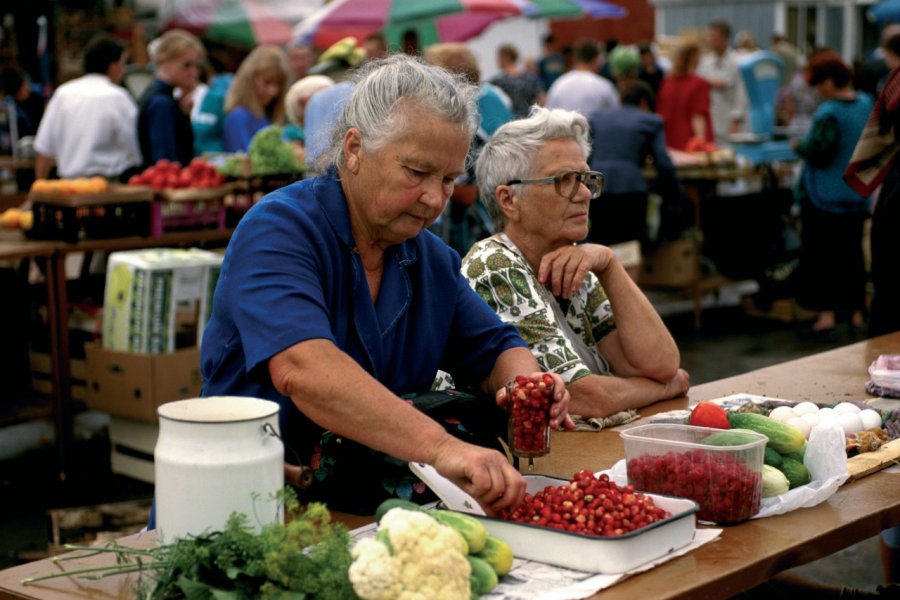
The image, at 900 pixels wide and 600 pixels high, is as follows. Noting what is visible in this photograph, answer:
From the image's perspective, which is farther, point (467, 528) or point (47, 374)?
point (47, 374)

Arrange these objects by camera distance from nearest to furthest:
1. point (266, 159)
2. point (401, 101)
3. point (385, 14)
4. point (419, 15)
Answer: point (401, 101), point (266, 159), point (419, 15), point (385, 14)

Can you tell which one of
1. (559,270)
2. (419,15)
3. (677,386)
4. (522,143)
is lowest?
(677,386)

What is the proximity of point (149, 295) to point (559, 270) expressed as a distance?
278 cm

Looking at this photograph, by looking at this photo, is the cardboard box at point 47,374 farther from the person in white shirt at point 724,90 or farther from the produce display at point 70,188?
the person in white shirt at point 724,90

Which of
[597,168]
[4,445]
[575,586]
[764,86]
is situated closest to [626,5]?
[764,86]

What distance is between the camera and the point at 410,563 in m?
1.73

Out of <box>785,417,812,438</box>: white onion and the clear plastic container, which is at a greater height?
the clear plastic container

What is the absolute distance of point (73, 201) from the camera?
19.2 ft

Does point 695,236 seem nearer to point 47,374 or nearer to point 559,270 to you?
point 47,374

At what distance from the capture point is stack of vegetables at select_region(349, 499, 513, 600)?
1.71 metres

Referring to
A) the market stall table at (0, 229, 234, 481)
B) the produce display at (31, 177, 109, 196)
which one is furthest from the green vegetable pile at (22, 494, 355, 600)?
the produce display at (31, 177, 109, 196)

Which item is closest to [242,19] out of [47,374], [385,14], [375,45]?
[385,14]

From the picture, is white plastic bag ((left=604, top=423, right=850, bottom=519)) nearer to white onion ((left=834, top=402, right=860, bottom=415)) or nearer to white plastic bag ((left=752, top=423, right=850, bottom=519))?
white plastic bag ((left=752, top=423, right=850, bottom=519))

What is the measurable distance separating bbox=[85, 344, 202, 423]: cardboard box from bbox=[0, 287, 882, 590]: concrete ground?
12.9 inches
